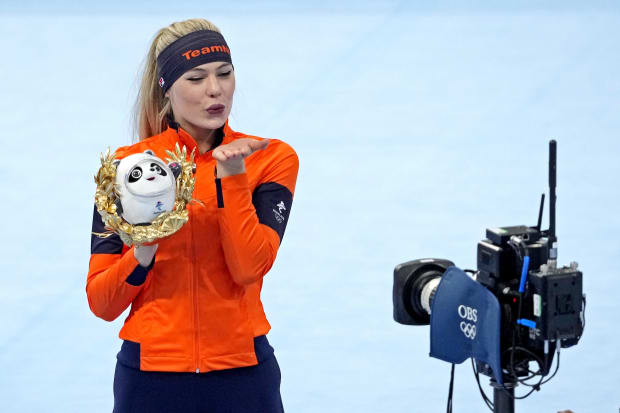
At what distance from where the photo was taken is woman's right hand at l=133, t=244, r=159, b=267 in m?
2.79

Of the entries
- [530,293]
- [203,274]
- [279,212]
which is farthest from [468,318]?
[203,274]

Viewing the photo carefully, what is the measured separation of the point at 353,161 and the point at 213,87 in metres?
4.94

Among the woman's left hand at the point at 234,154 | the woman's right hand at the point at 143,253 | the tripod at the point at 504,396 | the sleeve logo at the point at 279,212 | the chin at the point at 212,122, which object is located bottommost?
the tripod at the point at 504,396

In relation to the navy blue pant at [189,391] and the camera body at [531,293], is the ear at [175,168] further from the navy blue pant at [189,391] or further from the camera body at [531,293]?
the camera body at [531,293]

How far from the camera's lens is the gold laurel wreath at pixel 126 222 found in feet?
9.00

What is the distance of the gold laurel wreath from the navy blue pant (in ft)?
1.22

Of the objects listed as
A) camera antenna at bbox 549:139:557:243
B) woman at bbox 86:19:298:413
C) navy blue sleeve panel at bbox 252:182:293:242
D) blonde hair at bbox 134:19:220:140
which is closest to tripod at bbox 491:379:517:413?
camera antenna at bbox 549:139:557:243

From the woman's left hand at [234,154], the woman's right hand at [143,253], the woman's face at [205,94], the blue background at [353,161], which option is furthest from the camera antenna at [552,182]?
the blue background at [353,161]

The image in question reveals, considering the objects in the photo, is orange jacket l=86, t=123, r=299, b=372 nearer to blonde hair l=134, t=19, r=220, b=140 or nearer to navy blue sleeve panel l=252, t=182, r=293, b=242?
navy blue sleeve panel l=252, t=182, r=293, b=242

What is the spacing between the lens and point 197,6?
11.2 meters

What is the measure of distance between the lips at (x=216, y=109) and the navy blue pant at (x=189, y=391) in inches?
26.0

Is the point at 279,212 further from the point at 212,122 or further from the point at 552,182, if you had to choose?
the point at 552,182

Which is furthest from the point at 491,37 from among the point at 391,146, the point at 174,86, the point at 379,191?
the point at 174,86

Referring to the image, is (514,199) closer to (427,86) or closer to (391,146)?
(391,146)
